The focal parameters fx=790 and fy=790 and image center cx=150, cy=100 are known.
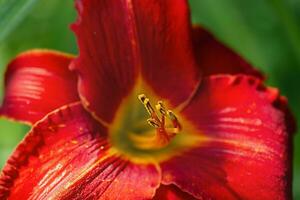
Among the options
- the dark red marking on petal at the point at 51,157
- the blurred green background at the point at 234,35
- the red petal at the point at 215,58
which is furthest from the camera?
the blurred green background at the point at 234,35

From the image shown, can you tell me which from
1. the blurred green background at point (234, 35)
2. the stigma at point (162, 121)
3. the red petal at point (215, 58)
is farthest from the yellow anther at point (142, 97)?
the blurred green background at point (234, 35)

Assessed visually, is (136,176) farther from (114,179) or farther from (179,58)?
(179,58)

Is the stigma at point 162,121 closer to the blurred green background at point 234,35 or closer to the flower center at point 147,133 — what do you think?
the flower center at point 147,133

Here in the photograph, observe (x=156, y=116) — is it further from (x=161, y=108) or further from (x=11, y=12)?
(x=11, y=12)

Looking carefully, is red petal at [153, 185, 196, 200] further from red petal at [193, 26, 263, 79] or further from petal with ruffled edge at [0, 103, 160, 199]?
red petal at [193, 26, 263, 79]

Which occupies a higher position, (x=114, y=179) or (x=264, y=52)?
(x=114, y=179)

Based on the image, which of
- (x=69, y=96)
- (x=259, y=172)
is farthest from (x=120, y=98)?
(x=259, y=172)

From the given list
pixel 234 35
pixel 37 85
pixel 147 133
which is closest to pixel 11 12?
pixel 37 85
